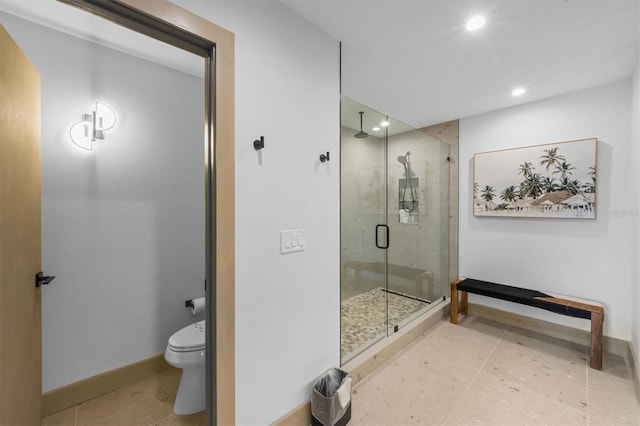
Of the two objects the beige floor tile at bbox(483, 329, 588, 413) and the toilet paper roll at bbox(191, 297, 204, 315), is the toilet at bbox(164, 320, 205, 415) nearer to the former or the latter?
the toilet paper roll at bbox(191, 297, 204, 315)

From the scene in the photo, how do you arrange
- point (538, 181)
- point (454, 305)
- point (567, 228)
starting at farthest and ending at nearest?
point (454, 305) < point (538, 181) < point (567, 228)

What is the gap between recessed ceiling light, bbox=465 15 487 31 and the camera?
1562 mm

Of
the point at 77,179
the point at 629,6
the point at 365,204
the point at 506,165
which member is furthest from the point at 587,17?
the point at 77,179

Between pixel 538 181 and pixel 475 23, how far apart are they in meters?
1.91

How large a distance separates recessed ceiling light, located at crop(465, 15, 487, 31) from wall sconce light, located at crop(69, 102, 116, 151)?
2.50 m

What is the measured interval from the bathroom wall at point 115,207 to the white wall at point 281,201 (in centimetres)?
123

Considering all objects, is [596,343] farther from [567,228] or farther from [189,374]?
[189,374]

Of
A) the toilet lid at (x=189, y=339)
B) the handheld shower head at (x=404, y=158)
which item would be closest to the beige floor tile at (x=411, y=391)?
the toilet lid at (x=189, y=339)

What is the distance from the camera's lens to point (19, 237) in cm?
124

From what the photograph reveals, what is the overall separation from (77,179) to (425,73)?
2.76m

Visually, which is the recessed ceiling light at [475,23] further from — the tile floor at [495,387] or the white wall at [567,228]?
the tile floor at [495,387]

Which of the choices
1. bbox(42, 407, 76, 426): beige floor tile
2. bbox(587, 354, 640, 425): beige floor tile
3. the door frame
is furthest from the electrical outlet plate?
bbox(587, 354, 640, 425): beige floor tile

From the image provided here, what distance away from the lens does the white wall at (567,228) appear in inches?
91.5

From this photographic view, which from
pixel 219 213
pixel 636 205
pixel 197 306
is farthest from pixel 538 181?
pixel 197 306
